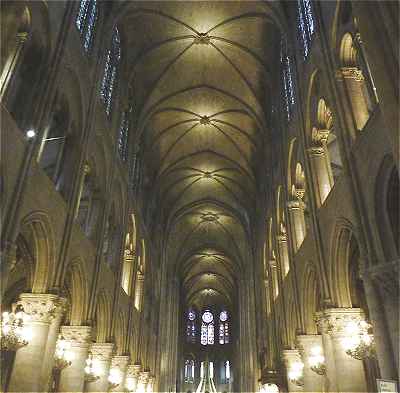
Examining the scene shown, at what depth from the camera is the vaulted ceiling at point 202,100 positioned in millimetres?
20500

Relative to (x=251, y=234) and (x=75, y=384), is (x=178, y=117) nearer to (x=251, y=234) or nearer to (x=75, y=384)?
(x=251, y=234)

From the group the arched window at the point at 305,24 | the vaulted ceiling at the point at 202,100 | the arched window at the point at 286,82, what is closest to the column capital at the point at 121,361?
the vaulted ceiling at the point at 202,100

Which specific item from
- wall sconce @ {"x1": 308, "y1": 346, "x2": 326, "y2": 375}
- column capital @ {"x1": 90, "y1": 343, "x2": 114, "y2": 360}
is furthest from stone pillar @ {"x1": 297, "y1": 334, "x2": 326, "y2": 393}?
column capital @ {"x1": 90, "y1": 343, "x2": 114, "y2": 360}

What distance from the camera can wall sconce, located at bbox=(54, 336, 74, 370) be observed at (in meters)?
13.4

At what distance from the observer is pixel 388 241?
920 centimetres

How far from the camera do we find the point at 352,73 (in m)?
11.9

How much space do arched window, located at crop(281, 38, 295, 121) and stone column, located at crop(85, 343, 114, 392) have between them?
40.9ft

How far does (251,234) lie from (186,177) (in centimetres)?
666

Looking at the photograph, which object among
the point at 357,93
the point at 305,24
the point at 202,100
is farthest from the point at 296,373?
the point at 202,100

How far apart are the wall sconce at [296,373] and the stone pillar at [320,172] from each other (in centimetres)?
758

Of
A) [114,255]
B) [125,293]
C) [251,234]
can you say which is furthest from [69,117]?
[251,234]

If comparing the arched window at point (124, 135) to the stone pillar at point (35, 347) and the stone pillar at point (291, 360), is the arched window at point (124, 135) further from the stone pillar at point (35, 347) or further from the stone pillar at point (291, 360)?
the stone pillar at point (291, 360)

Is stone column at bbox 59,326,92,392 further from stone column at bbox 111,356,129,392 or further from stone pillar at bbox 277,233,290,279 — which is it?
stone pillar at bbox 277,233,290,279

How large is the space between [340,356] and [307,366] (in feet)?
13.0
